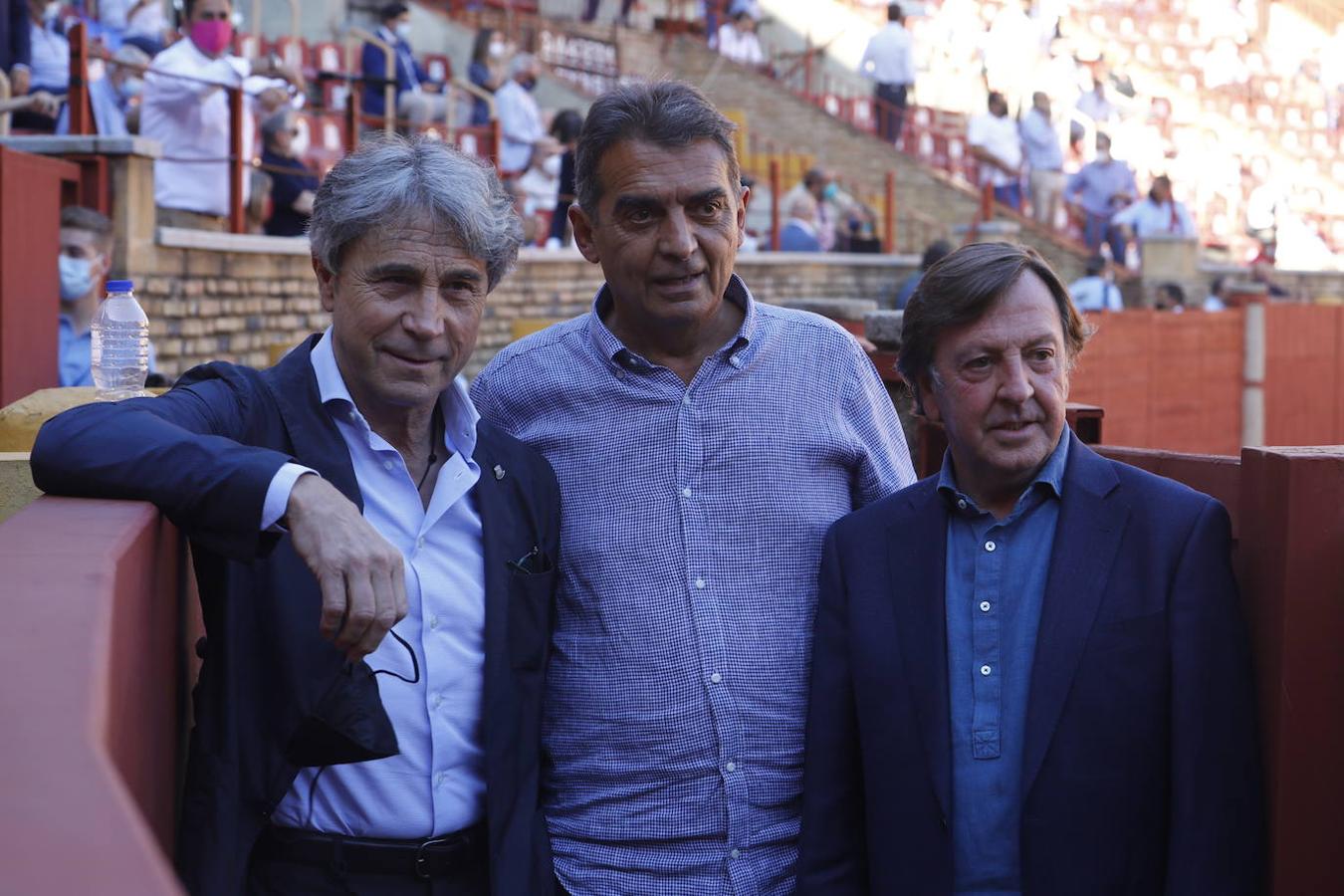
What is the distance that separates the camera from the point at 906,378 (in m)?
2.73

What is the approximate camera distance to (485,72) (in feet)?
52.5

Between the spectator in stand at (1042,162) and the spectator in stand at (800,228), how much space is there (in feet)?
15.7

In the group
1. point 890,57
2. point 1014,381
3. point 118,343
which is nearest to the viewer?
point 1014,381

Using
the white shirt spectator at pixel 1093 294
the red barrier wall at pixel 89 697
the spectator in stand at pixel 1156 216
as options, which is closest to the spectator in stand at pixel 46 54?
the red barrier wall at pixel 89 697

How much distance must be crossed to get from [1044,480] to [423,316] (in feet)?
3.19

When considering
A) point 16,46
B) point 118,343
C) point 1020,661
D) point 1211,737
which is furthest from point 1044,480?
point 16,46

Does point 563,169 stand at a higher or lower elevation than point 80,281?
higher

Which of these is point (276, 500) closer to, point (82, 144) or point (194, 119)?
point (82, 144)

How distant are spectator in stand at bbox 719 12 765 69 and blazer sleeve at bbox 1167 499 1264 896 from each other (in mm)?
23089

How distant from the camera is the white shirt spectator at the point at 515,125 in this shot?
14.5 meters

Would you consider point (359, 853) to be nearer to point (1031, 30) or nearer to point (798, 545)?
point (798, 545)

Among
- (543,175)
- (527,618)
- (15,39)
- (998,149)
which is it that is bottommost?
(527,618)

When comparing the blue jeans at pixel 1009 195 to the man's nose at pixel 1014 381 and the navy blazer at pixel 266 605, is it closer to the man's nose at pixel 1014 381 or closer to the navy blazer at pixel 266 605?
the man's nose at pixel 1014 381

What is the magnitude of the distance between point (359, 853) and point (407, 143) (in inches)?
42.3
